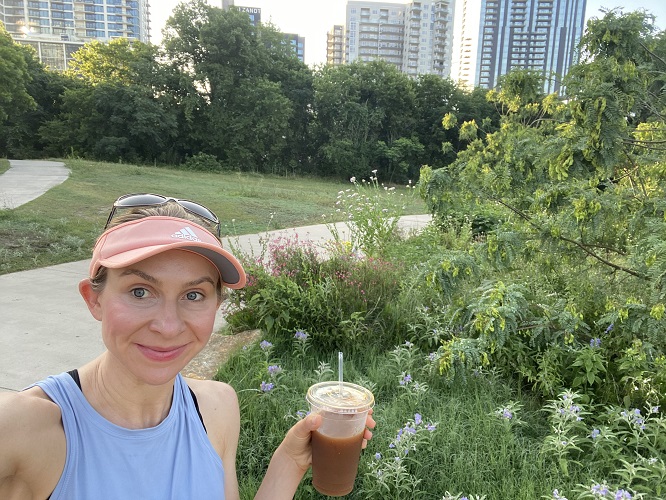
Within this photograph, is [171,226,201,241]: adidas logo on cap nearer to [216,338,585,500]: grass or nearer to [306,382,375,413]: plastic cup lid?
[306,382,375,413]: plastic cup lid

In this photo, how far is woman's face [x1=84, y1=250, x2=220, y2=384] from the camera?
1.06 meters

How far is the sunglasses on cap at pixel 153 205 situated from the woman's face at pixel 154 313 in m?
0.14

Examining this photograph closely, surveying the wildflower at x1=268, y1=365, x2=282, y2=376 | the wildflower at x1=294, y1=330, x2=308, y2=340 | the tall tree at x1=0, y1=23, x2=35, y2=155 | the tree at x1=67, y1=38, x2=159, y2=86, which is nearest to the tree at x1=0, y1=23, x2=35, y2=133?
the tall tree at x1=0, y1=23, x2=35, y2=155

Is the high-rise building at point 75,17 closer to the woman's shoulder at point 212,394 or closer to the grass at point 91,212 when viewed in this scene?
the grass at point 91,212

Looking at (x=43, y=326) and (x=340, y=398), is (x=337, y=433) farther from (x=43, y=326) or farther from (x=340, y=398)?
(x=43, y=326)

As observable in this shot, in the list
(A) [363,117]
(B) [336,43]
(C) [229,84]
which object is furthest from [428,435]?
(B) [336,43]

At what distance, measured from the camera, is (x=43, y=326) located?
4.14 m

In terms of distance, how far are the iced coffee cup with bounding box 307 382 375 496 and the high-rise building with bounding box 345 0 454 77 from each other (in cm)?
11700

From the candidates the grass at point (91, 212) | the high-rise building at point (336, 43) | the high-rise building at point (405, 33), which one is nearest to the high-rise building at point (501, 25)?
the high-rise building at point (405, 33)

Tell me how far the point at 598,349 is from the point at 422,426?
1257 millimetres

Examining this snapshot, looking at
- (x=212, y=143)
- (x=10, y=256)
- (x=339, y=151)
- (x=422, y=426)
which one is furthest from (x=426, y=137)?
(x=422, y=426)

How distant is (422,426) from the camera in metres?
2.54

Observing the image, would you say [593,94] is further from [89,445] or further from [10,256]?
[10,256]

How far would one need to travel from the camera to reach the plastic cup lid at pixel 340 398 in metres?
1.31
